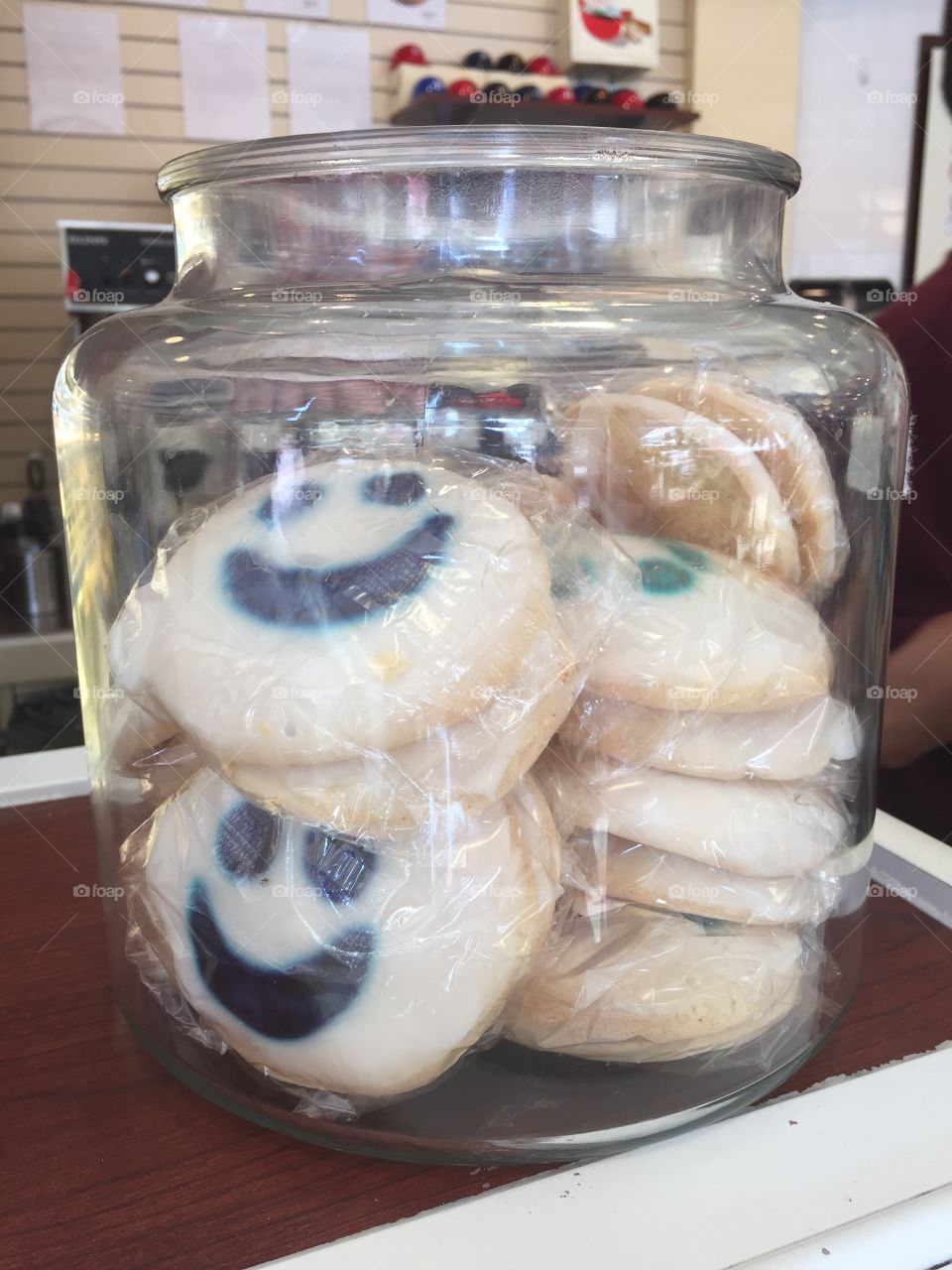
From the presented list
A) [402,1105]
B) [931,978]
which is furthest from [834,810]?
[402,1105]

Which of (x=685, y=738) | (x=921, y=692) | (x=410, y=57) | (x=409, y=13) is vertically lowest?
(x=921, y=692)

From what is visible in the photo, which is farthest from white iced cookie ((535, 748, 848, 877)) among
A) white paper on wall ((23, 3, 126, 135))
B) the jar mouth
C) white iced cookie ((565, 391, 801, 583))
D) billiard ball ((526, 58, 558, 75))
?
billiard ball ((526, 58, 558, 75))

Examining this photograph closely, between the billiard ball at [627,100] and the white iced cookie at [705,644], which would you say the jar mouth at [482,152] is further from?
the billiard ball at [627,100]

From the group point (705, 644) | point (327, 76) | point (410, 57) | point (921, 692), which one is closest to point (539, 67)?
point (410, 57)

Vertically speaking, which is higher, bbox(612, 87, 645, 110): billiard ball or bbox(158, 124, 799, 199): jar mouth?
bbox(612, 87, 645, 110): billiard ball

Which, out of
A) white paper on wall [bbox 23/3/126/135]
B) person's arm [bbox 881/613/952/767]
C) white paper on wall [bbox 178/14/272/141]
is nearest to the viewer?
person's arm [bbox 881/613/952/767]

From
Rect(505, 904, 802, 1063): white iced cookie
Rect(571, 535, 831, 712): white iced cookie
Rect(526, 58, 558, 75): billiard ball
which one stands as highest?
Rect(526, 58, 558, 75): billiard ball

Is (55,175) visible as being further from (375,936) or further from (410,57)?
(375,936)

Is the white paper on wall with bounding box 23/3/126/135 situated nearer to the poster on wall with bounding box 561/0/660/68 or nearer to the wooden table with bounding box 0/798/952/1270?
the poster on wall with bounding box 561/0/660/68
